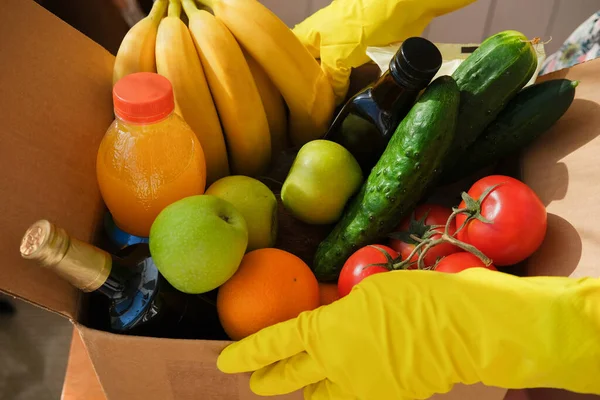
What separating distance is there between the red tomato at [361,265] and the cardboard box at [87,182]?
0.42 ft

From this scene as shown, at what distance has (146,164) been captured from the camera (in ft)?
1.91

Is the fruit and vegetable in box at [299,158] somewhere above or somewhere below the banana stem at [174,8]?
below

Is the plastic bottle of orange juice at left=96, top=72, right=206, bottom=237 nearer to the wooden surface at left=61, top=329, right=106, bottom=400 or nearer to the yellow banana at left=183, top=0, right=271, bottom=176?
the yellow banana at left=183, top=0, right=271, bottom=176

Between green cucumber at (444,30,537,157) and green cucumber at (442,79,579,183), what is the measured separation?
0.08 ft

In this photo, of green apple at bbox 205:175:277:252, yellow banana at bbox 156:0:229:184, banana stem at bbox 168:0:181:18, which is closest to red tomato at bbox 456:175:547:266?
green apple at bbox 205:175:277:252

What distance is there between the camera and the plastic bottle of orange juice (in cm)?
57

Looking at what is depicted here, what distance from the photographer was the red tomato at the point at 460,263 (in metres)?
0.55

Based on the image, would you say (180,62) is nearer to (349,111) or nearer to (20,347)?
(349,111)

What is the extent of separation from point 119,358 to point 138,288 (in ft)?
0.22

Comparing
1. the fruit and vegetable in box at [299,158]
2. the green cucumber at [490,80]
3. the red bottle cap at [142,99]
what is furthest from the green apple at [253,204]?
the green cucumber at [490,80]

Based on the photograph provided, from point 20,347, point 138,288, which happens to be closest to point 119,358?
point 138,288

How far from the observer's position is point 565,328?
1.45 ft

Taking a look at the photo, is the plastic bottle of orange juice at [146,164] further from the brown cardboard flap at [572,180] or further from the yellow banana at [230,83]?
the brown cardboard flap at [572,180]

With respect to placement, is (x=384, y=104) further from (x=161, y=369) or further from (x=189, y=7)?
(x=161, y=369)
